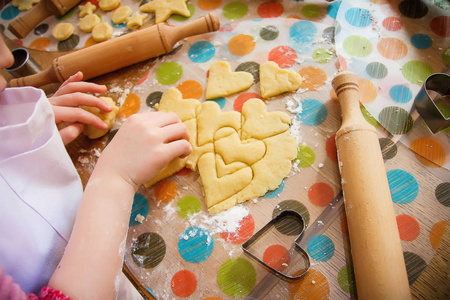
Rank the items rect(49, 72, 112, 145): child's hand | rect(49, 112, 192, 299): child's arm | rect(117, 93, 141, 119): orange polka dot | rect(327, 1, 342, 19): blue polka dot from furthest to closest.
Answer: rect(327, 1, 342, 19): blue polka dot, rect(117, 93, 141, 119): orange polka dot, rect(49, 72, 112, 145): child's hand, rect(49, 112, 192, 299): child's arm

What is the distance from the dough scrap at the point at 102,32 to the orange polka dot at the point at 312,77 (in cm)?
79

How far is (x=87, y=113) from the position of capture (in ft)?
3.34

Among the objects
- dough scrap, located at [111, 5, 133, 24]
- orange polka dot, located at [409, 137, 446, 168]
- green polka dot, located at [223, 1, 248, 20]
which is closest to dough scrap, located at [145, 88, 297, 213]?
orange polka dot, located at [409, 137, 446, 168]

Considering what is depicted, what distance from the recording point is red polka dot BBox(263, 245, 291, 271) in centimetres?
83

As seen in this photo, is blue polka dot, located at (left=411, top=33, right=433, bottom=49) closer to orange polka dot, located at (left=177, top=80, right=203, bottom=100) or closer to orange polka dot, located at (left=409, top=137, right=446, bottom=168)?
orange polka dot, located at (left=409, top=137, right=446, bottom=168)

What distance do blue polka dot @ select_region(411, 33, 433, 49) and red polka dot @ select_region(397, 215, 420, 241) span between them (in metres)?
0.64

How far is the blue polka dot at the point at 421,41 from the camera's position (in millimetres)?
1124

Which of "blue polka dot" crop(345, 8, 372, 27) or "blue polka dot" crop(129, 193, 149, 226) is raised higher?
"blue polka dot" crop(345, 8, 372, 27)

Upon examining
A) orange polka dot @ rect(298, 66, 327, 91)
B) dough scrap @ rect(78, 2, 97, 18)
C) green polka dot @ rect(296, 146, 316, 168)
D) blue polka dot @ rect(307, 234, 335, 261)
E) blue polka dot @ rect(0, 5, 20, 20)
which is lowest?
blue polka dot @ rect(307, 234, 335, 261)

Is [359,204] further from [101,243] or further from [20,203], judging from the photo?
[20,203]

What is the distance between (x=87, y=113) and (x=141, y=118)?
0.69ft

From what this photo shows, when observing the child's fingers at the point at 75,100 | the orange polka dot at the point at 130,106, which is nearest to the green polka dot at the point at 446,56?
the orange polka dot at the point at 130,106

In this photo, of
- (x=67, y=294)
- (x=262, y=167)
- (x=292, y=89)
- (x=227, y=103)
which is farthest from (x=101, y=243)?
(x=292, y=89)

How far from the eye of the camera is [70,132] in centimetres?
101
